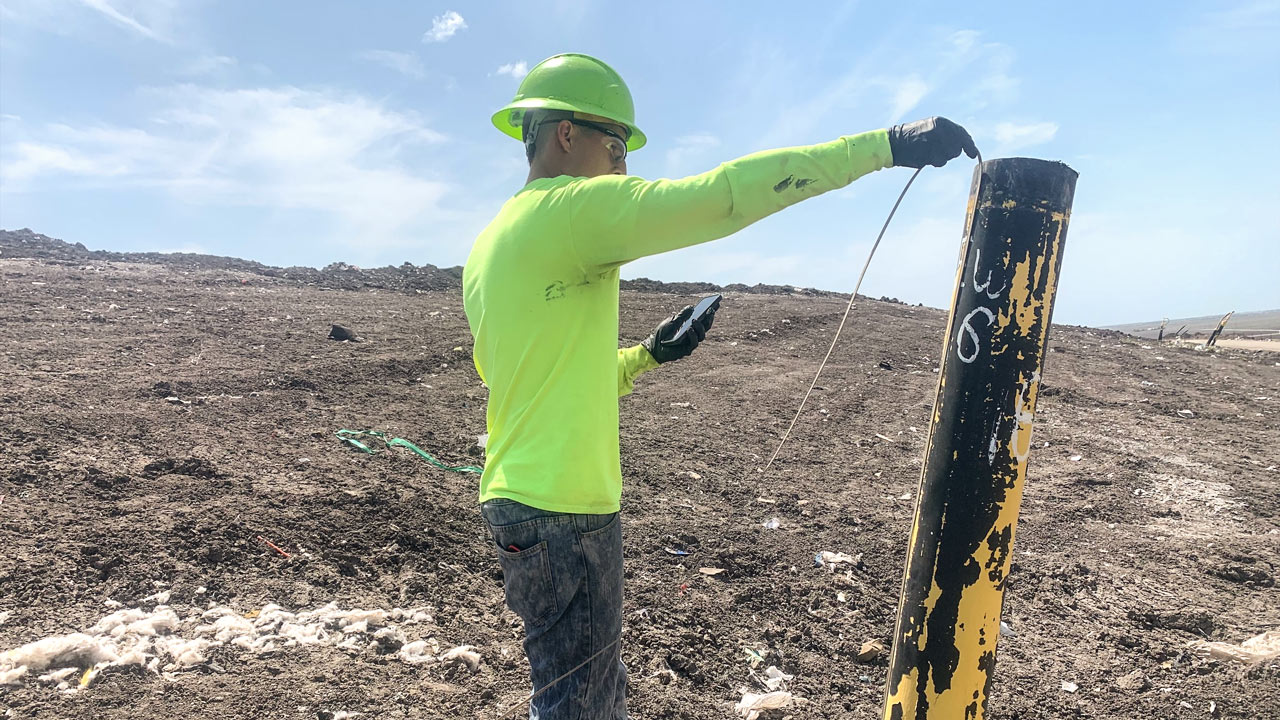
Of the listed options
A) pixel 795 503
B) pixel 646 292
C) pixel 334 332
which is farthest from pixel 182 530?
pixel 646 292

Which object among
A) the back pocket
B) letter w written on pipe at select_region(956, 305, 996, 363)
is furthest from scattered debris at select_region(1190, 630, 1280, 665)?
the back pocket

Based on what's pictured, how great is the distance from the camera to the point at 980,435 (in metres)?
1.45

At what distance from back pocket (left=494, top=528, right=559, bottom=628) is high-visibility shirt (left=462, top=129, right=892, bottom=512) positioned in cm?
12

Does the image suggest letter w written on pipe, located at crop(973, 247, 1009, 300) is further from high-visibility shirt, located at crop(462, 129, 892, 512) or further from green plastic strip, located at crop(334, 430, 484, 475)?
green plastic strip, located at crop(334, 430, 484, 475)

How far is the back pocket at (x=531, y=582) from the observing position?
156 cm

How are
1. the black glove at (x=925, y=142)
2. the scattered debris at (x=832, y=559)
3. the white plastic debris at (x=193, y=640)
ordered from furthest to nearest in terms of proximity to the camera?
the scattered debris at (x=832, y=559) → the white plastic debris at (x=193, y=640) → the black glove at (x=925, y=142)

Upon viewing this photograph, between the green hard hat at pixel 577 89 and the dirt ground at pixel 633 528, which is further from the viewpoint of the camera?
the dirt ground at pixel 633 528

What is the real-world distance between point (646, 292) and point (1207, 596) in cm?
1283

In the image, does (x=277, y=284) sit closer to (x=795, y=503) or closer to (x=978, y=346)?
(x=795, y=503)

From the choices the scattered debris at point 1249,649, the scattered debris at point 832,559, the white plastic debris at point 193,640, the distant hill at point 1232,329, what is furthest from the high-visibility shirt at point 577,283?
the distant hill at point 1232,329

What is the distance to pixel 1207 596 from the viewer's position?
3354 mm

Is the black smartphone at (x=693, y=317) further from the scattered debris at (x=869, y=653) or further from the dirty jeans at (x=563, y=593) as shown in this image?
the scattered debris at (x=869, y=653)

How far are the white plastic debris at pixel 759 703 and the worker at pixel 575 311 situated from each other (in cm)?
105

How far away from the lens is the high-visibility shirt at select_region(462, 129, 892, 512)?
1385 mm
